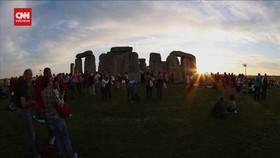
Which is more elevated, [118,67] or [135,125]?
[118,67]

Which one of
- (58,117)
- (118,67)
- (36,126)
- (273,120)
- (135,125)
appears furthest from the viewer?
(118,67)

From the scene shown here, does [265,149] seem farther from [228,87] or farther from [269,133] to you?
[228,87]

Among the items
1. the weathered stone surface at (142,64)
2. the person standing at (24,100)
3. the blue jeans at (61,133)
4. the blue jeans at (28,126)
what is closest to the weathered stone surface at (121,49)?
the weathered stone surface at (142,64)

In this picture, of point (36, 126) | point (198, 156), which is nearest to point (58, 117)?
point (198, 156)

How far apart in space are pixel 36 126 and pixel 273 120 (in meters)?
11.9

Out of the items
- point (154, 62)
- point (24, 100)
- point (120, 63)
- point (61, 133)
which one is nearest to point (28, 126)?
point (24, 100)

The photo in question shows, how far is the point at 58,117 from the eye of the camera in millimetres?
10500

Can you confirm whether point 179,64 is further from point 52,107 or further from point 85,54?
point 52,107

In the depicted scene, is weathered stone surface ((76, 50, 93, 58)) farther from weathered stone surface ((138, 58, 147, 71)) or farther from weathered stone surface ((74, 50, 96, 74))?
weathered stone surface ((138, 58, 147, 71))

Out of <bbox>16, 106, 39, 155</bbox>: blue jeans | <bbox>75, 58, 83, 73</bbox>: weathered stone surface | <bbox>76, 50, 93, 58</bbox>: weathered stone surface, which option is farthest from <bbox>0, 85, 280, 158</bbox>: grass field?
<bbox>75, 58, 83, 73</bbox>: weathered stone surface

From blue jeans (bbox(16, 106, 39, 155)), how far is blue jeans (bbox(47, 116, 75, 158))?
0.96 m

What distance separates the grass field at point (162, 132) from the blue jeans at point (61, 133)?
116 centimetres

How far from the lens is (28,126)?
1139 cm

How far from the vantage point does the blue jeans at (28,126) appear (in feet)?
36.9
